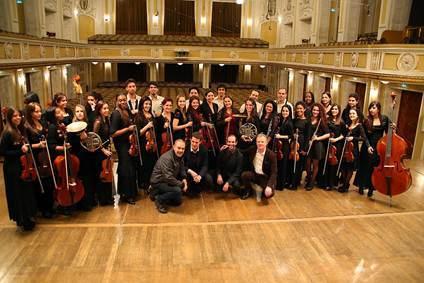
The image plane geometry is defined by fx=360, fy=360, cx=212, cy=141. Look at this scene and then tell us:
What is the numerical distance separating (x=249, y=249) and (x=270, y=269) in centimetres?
39

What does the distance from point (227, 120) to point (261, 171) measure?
875 mm

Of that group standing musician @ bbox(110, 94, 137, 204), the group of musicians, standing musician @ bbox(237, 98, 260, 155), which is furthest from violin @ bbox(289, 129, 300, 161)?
standing musician @ bbox(110, 94, 137, 204)

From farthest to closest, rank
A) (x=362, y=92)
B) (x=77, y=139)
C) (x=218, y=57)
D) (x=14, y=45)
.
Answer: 1. (x=218, y=57)
2. (x=362, y=92)
3. (x=14, y=45)
4. (x=77, y=139)

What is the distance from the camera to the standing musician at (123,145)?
4.58m

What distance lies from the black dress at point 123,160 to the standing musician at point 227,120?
53.7 inches

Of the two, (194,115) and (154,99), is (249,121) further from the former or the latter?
(154,99)

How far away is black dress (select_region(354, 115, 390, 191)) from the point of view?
195 inches

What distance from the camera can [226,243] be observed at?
13.0ft

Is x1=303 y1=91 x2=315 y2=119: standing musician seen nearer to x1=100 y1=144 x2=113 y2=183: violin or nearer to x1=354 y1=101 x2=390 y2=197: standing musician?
x1=354 y1=101 x2=390 y2=197: standing musician

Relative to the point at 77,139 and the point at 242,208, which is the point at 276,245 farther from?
the point at 77,139

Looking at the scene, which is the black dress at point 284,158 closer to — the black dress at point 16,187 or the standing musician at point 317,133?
the standing musician at point 317,133

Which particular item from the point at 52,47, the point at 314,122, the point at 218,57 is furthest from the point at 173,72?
the point at 314,122

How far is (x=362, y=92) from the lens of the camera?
425 inches

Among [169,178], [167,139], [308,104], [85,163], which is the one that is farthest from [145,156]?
[308,104]
